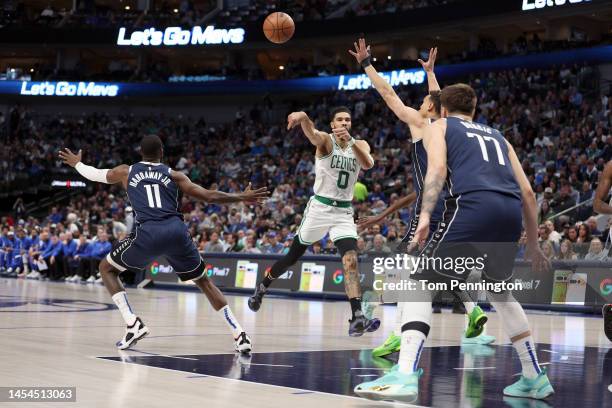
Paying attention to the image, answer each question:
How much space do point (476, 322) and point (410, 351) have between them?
4.18m

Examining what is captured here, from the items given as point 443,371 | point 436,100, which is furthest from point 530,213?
point 436,100

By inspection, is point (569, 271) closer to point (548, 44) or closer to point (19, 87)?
point (548, 44)

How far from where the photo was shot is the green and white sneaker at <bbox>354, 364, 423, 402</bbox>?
5.43 metres

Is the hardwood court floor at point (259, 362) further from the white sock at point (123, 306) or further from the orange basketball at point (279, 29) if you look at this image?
the orange basketball at point (279, 29)

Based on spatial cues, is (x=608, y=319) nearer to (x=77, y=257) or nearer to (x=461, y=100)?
(x=461, y=100)

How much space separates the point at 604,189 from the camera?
789 centimetres

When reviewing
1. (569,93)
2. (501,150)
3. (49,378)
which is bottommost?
(49,378)

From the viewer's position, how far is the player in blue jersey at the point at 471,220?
564 centimetres

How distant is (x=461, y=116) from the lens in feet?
20.3

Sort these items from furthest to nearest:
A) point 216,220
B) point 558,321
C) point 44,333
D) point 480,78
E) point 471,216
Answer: point 480,78 < point 216,220 < point 558,321 < point 44,333 < point 471,216

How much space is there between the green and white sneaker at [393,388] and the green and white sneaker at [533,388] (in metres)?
1.06

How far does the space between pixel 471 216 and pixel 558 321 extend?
353 inches

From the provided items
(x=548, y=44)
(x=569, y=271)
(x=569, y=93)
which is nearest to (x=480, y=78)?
(x=548, y=44)

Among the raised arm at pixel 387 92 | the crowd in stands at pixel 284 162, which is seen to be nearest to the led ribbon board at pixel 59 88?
the crowd in stands at pixel 284 162
